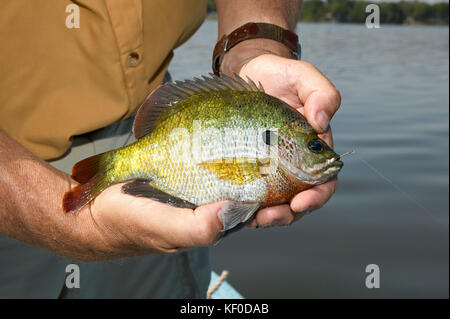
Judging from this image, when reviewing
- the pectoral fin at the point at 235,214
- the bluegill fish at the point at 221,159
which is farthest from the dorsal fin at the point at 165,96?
the pectoral fin at the point at 235,214

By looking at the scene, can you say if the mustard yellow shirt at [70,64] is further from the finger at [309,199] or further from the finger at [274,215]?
the finger at [309,199]

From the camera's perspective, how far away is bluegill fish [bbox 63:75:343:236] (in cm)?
225

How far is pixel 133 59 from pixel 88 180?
777mm

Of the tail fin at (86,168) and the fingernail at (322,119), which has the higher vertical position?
the fingernail at (322,119)

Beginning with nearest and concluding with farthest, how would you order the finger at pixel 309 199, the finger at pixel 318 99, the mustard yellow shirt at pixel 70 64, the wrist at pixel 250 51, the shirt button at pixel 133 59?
the finger at pixel 309 199 < the finger at pixel 318 99 < the mustard yellow shirt at pixel 70 64 < the shirt button at pixel 133 59 < the wrist at pixel 250 51

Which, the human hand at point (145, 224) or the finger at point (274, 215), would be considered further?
the finger at point (274, 215)

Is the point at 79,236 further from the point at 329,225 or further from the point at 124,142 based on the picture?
the point at 329,225

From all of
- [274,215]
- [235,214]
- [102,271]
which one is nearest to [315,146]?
[274,215]

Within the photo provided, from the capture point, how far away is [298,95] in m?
2.63

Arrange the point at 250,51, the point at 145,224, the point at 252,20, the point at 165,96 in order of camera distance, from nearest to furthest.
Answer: the point at 145,224 → the point at 165,96 → the point at 250,51 → the point at 252,20

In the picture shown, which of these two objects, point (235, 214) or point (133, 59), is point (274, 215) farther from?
point (133, 59)

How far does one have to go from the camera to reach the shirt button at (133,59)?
8.75ft

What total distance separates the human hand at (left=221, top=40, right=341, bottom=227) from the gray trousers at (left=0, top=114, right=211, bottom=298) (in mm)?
957

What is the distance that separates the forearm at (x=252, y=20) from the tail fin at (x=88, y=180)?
1.10 m
